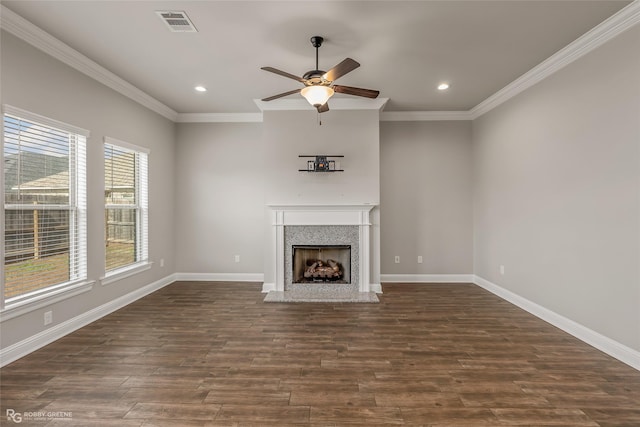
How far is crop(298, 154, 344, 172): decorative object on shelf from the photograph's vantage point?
4.51 meters

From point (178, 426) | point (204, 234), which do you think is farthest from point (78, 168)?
point (178, 426)

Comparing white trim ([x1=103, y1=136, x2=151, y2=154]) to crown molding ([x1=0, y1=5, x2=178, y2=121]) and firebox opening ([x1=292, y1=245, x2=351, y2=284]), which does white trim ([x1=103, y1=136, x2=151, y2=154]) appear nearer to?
crown molding ([x1=0, y1=5, x2=178, y2=121])

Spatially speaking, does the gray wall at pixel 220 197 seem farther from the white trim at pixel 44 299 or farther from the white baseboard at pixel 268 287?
the white trim at pixel 44 299

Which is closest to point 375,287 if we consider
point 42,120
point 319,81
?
point 319,81

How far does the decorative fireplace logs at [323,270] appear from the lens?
4672mm

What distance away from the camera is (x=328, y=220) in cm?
457

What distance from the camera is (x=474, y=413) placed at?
191 centimetres

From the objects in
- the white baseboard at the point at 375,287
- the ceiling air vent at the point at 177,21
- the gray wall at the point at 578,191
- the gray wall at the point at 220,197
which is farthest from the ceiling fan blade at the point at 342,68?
the white baseboard at the point at 375,287

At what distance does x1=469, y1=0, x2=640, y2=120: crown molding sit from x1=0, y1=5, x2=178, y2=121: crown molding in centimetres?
503

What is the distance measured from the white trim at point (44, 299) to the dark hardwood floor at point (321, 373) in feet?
1.33

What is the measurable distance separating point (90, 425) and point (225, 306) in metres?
2.16

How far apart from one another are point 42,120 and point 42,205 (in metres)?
0.81

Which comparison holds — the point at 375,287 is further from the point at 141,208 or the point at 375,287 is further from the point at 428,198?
the point at 141,208

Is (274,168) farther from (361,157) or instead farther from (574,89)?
(574,89)
